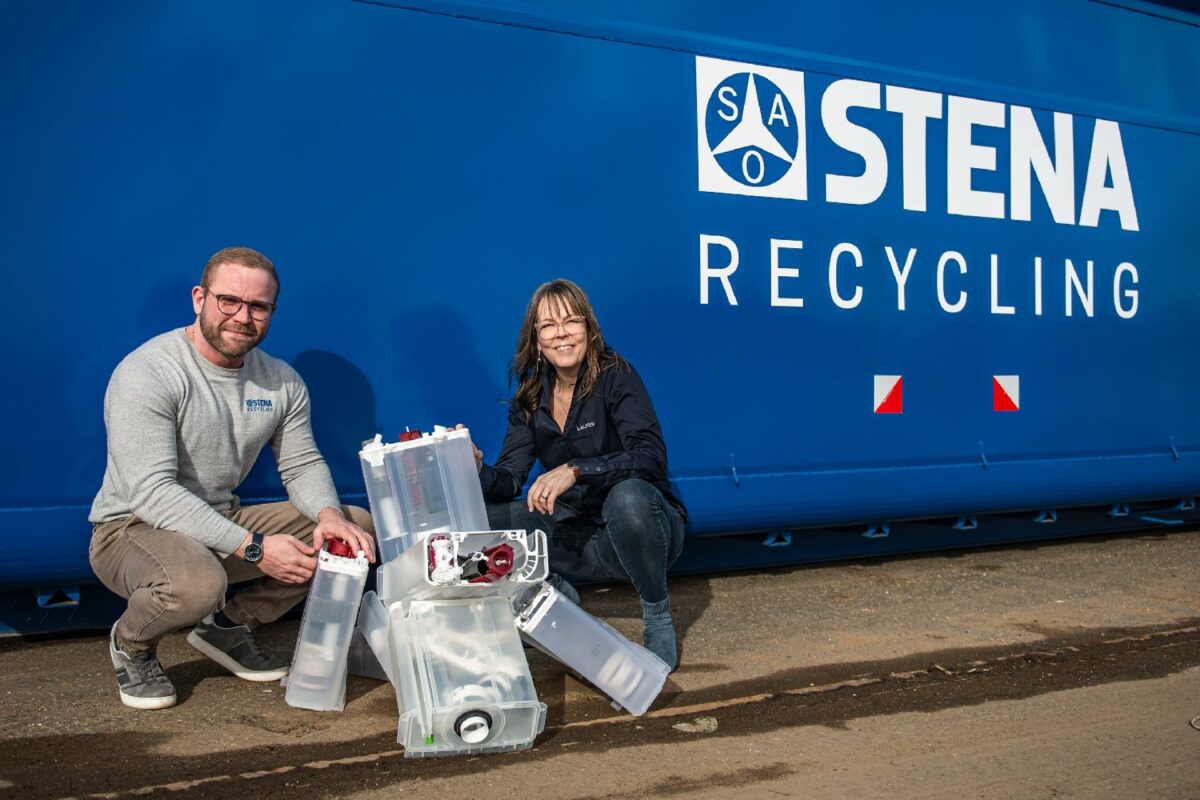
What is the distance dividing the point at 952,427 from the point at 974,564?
644 mm

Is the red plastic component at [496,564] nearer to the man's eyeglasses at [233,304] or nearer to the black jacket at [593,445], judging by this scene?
the black jacket at [593,445]

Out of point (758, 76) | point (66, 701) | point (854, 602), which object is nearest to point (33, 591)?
point (66, 701)

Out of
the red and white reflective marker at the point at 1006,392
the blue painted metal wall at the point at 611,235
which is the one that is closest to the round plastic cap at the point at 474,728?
the blue painted metal wall at the point at 611,235

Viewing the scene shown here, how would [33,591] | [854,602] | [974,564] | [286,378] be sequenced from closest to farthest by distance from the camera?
[286,378] < [33,591] < [854,602] < [974,564]

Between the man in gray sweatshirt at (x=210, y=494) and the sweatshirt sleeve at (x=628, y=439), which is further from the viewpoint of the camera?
the sweatshirt sleeve at (x=628, y=439)

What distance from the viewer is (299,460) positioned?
2811 millimetres

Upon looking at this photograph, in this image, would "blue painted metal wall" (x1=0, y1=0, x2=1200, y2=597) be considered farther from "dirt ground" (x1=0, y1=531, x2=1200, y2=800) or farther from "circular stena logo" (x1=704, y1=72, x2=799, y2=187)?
"dirt ground" (x1=0, y1=531, x2=1200, y2=800)

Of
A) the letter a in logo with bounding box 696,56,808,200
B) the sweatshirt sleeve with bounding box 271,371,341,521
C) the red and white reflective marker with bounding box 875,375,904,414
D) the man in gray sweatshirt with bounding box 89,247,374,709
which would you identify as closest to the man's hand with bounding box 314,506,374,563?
the man in gray sweatshirt with bounding box 89,247,374,709

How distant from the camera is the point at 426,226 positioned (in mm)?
3326

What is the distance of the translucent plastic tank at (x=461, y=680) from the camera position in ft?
7.13

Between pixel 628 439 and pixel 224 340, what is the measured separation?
0.98 m

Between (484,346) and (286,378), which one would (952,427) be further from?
(286,378)

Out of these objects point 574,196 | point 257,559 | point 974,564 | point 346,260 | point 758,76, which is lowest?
point 974,564

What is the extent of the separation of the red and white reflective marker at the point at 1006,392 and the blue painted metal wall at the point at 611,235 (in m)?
0.04
